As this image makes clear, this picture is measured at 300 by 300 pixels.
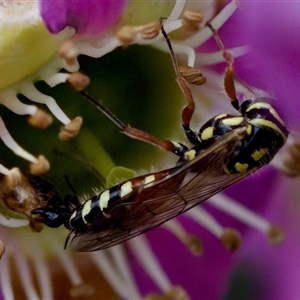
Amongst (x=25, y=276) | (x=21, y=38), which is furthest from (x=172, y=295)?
(x=21, y=38)

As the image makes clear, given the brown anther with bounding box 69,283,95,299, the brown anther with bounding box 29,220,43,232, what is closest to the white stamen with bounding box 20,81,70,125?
the brown anther with bounding box 29,220,43,232

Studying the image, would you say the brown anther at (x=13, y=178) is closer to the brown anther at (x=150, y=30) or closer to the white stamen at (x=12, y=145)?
the white stamen at (x=12, y=145)

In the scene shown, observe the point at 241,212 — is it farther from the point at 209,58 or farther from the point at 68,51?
the point at 68,51

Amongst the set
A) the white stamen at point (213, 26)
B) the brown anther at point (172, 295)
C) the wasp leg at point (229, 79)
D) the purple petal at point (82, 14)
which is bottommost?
the brown anther at point (172, 295)

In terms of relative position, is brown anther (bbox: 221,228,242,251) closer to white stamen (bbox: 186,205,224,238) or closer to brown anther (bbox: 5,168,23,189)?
white stamen (bbox: 186,205,224,238)

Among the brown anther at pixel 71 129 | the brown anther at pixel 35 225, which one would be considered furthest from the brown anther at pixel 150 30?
the brown anther at pixel 35 225

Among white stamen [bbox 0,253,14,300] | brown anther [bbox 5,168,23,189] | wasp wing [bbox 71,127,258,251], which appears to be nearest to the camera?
wasp wing [bbox 71,127,258,251]
